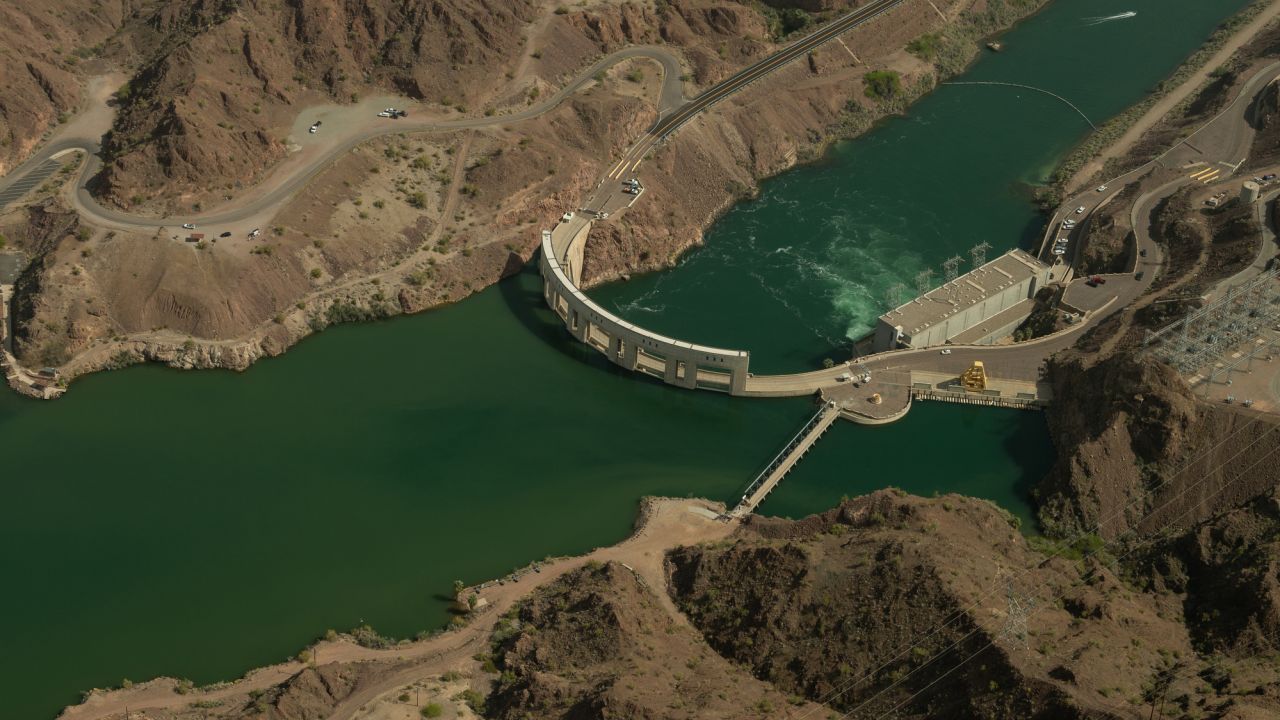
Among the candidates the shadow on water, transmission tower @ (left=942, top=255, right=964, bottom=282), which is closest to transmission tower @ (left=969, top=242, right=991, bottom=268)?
transmission tower @ (left=942, top=255, right=964, bottom=282)

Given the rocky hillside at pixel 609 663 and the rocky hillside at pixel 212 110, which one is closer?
the rocky hillside at pixel 609 663

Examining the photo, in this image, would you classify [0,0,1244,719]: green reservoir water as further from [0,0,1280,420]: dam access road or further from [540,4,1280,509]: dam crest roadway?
[0,0,1280,420]: dam access road

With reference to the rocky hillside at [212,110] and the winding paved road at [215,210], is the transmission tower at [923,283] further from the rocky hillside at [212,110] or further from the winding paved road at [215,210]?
the rocky hillside at [212,110]

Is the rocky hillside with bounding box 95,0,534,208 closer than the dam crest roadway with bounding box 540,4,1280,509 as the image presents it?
No

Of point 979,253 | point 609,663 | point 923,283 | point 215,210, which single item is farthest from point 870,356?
point 215,210

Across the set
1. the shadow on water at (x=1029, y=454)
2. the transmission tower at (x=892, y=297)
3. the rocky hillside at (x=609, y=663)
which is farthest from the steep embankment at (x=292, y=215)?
the rocky hillside at (x=609, y=663)

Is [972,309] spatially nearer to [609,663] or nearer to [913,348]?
[913,348]
